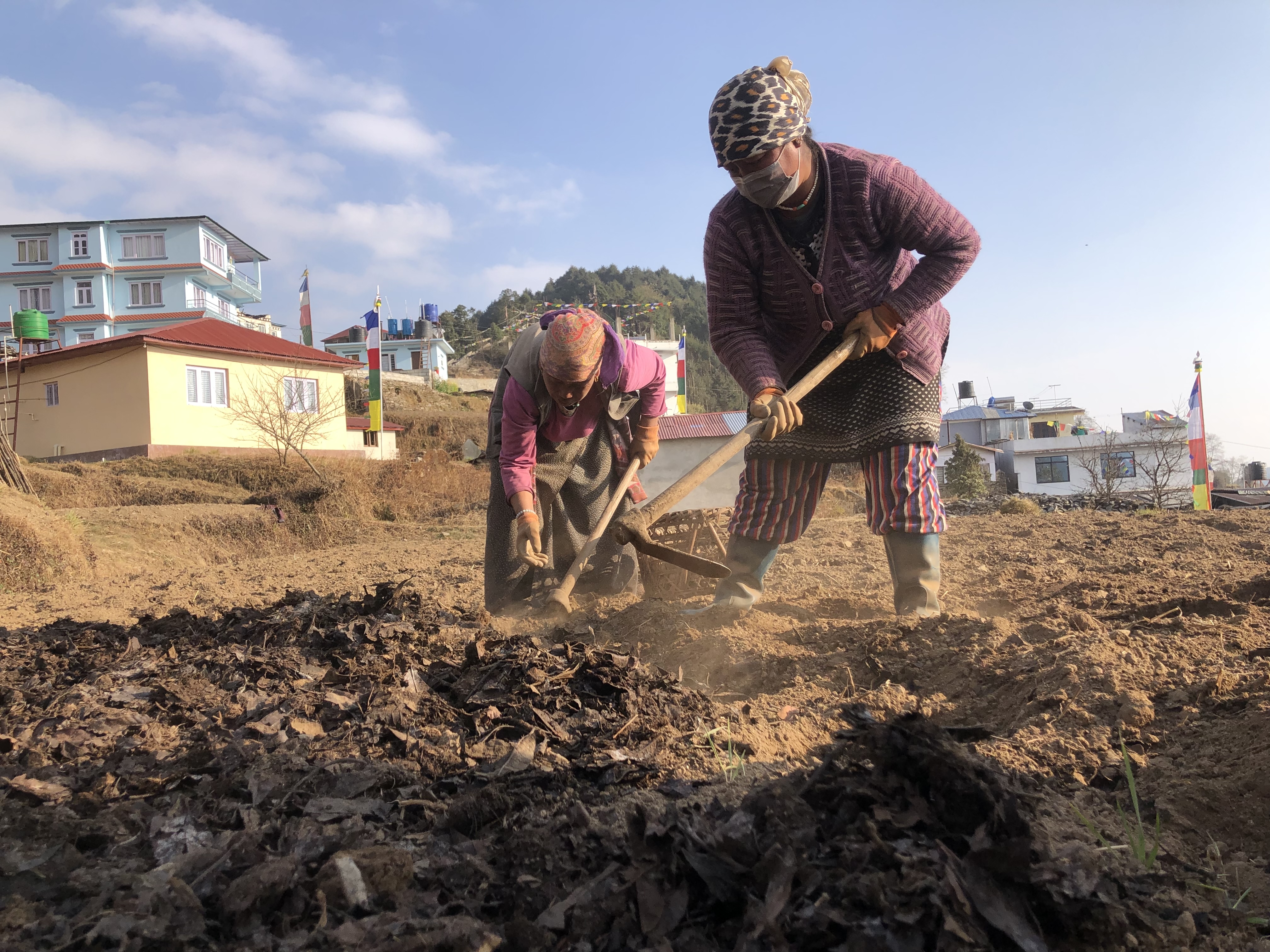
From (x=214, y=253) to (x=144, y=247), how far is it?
323cm

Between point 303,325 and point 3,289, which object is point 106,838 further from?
point 3,289

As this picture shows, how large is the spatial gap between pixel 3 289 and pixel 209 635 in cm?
5067

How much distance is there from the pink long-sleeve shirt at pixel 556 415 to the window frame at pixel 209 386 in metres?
20.9

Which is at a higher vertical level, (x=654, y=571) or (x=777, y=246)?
(x=777, y=246)

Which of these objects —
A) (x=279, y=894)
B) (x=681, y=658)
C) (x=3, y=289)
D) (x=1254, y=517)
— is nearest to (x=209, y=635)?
(x=681, y=658)

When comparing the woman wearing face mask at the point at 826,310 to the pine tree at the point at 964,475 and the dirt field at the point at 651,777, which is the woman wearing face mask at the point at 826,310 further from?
the pine tree at the point at 964,475

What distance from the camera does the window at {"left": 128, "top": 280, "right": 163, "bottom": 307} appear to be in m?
42.6

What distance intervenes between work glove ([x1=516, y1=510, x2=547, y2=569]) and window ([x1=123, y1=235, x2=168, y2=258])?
46666 millimetres

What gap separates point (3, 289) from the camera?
42.4 meters

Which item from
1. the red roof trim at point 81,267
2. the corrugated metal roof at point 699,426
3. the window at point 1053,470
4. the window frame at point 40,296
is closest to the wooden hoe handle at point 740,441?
the corrugated metal roof at point 699,426

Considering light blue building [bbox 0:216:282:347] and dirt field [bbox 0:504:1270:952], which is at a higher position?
light blue building [bbox 0:216:282:347]

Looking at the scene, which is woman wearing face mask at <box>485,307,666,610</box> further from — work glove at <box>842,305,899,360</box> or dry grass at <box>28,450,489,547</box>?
dry grass at <box>28,450,489,547</box>

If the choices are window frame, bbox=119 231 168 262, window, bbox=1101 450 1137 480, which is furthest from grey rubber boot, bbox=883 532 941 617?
window frame, bbox=119 231 168 262

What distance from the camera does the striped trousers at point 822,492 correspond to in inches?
122
